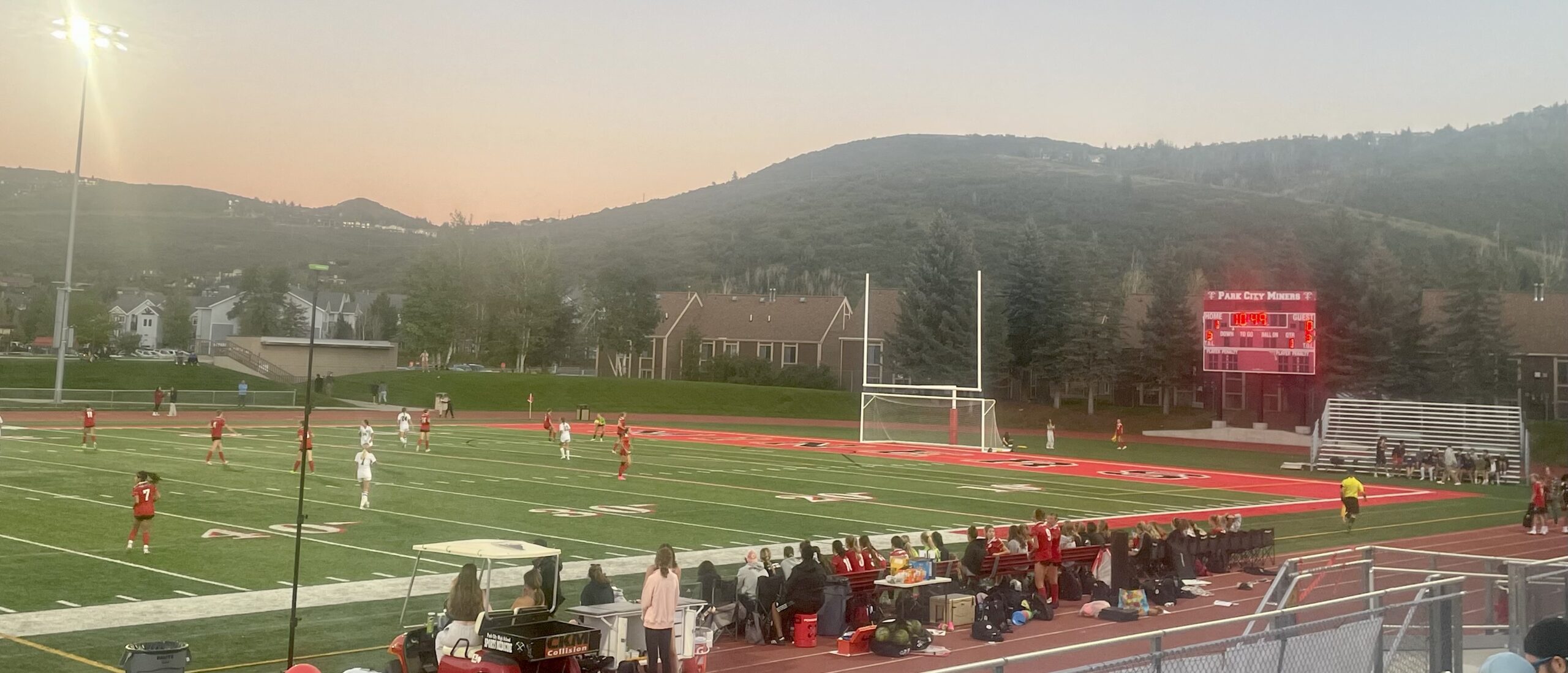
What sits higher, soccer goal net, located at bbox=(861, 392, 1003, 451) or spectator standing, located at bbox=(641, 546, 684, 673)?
soccer goal net, located at bbox=(861, 392, 1003, 451)

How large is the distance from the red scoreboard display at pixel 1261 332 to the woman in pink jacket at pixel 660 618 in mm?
43212

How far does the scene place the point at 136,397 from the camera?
60.2 metres

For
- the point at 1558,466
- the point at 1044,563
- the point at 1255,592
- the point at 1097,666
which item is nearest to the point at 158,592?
the point at 1044,563

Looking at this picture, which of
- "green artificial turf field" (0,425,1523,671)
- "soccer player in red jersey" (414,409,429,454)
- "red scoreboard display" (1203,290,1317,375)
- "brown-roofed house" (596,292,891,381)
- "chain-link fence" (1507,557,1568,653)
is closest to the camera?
"chain-link fence" (1507,557,1568,653)

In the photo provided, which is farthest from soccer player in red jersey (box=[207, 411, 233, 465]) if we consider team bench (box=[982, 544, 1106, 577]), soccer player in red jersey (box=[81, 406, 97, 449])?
team bench (box=[982, 544, 1106, 577])

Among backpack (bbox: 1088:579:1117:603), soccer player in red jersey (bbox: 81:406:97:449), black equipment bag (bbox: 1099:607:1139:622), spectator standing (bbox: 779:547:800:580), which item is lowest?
black equipment bag (bbox: 1099:607:1139:622)

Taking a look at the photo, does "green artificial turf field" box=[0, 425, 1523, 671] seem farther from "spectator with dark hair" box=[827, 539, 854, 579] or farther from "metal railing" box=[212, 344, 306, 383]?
"metal railing" box=[212, 344, 306, 383]

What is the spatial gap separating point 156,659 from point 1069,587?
12597 mm

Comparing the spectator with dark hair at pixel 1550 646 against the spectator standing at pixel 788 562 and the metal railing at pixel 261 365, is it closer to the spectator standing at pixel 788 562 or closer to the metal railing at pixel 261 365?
the spectator standing at pixel 788 562

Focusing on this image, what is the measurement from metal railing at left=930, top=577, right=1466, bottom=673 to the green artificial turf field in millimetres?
9274

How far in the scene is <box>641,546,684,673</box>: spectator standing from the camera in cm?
1198

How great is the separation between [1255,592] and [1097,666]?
14.5 m

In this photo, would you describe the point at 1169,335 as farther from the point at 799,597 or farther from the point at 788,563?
the point at 799,597

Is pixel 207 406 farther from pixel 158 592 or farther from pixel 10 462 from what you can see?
pixel 158 592
